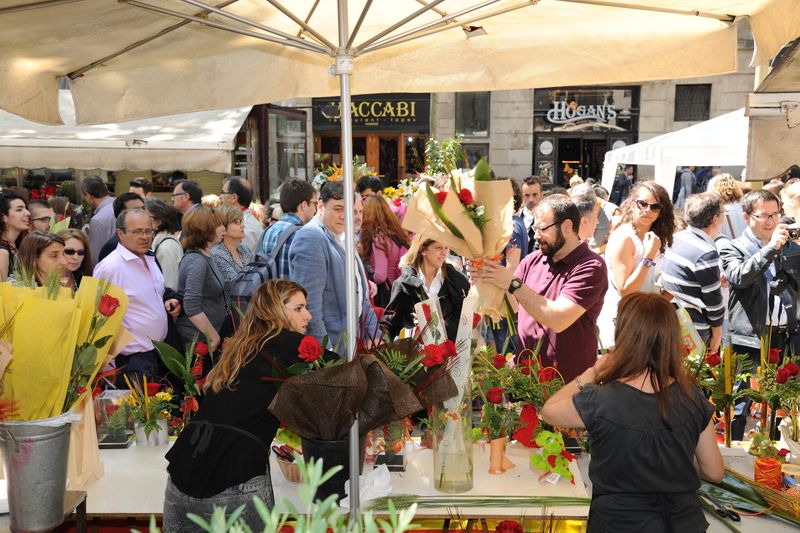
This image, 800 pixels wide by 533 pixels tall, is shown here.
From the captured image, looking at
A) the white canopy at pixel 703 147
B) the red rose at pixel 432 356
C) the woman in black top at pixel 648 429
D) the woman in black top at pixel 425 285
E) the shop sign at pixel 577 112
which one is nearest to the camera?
the woman in black top at pixel 648 429

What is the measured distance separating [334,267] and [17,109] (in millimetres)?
1717

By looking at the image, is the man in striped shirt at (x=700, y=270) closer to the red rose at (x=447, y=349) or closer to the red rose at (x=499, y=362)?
the red rose at (x=499, y=362)

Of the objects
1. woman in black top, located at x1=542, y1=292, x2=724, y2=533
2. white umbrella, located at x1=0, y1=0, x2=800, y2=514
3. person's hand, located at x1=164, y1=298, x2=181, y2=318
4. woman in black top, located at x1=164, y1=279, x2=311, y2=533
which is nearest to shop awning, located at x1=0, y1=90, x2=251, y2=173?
person's hand, located at x1=164, y1=298, x2=181, y2=318

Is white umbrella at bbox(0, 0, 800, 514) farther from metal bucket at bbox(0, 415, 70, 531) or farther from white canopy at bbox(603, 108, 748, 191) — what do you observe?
white canopy at bbox(603, 108, 748, 191)

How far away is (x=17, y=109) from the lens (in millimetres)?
3094

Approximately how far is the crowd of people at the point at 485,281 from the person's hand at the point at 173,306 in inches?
0.5

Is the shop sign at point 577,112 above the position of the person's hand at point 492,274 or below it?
above

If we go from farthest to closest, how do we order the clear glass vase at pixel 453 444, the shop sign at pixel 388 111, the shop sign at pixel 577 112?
the shop sign at pixel 577 112 < the shop sign at pixel 388 111 < the clear glass vase at pixel 453 444

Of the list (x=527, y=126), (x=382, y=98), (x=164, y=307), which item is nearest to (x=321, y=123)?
(x=382, y=98)

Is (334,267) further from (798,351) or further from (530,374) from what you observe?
(798,351)

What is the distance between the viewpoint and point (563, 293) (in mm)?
3453

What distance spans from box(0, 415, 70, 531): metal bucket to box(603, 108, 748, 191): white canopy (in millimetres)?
6737

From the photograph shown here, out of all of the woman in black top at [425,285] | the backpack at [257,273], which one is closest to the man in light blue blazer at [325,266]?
the woman in black top at [425,285]

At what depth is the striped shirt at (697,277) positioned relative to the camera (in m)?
4.65
